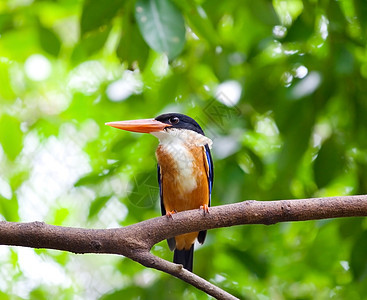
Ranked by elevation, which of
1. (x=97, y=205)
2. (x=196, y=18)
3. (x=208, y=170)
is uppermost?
(x=196, y=18)

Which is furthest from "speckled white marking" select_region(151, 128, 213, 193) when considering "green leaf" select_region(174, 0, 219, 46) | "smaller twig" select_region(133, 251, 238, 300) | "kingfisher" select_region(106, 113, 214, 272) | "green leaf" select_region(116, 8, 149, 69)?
"smaller twig" select_region(133, 251, 238, 300)

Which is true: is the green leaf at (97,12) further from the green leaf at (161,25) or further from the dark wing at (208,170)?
the dark wing at (208,170)

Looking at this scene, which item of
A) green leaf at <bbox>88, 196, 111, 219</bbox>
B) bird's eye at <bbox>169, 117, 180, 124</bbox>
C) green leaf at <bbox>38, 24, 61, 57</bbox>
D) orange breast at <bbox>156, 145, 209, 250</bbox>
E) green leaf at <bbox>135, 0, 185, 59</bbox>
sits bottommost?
green leaf at <bbox>88, 196, 111, 219</bbox>

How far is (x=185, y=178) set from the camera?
3.04 m

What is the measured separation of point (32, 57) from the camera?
479 cm

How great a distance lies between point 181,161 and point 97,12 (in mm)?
937

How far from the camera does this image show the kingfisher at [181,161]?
119 inches

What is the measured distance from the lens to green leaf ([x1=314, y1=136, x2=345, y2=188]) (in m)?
3.09

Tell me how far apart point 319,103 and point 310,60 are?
33 centimetres

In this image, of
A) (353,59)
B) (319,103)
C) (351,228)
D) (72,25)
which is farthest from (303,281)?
(72,25)

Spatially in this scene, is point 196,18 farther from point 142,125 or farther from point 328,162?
point 328,162

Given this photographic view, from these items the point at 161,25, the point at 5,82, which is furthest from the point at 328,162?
the point at 5,82

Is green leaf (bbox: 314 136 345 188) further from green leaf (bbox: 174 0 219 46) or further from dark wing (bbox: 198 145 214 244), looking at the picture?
green leaf (bbox: 174 0 219 46)

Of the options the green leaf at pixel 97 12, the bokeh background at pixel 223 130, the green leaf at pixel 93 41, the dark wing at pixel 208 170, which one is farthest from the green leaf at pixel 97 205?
the green leaf at pixel 97 12
